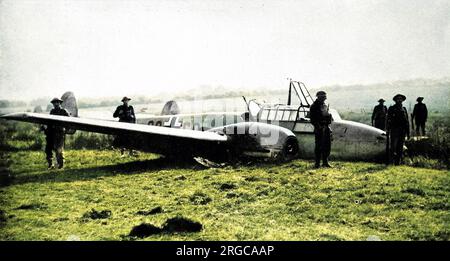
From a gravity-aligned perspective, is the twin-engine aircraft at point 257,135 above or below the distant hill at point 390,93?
below

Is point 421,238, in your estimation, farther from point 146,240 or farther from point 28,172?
point 28,172

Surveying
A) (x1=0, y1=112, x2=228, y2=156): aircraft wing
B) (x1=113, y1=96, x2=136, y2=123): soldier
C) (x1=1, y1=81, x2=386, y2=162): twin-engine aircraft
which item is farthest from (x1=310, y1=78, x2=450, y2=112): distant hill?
(x1=113, y1=96, x2=136, y2=123): soldier

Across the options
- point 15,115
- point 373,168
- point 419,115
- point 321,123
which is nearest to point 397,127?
point 419,115

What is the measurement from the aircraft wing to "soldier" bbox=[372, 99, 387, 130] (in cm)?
312

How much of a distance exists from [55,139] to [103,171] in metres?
0.97

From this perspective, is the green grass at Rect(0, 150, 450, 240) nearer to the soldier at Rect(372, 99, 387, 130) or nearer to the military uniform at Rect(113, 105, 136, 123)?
the soldier at Rect(372, 99, 387, 130)

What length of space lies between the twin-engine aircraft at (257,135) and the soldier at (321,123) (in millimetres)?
267

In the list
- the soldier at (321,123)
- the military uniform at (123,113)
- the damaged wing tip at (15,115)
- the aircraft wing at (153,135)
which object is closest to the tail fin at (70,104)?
the aircraft wing at (153,135)

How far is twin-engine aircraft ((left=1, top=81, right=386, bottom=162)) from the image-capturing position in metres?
5.98

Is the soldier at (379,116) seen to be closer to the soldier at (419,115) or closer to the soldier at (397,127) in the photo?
the soldier at (419,115)

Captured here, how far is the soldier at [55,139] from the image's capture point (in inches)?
238

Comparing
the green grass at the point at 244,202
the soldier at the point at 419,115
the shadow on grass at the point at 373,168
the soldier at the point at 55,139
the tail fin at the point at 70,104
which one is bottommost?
the green grass at the point at 244,202
